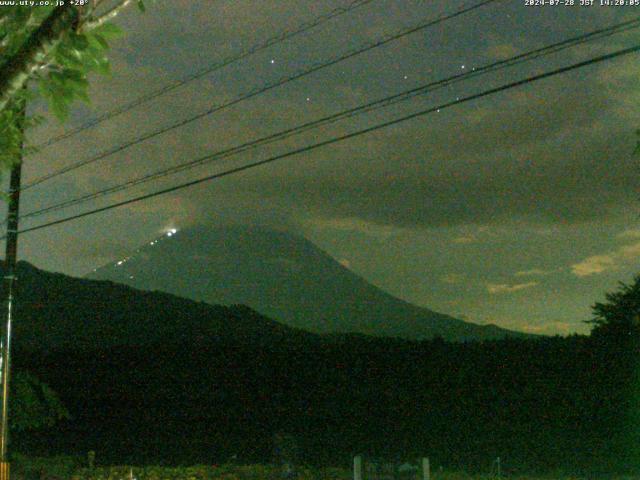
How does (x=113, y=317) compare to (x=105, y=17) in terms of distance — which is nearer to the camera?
(x=105, y=17)

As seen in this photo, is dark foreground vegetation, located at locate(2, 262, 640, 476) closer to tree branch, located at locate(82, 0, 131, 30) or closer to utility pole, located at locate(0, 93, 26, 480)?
utility pole, located at locate(0, 93, 26, 480)

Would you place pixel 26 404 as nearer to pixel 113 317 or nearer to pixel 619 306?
pixel 619 306

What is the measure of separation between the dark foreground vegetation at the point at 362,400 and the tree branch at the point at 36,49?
10741 millimetres

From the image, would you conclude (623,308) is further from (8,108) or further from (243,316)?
(243,316)

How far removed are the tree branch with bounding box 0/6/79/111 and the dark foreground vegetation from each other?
35.2 ft

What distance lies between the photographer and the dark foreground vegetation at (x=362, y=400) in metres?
17.6

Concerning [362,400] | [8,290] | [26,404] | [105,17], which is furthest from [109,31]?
[362,400]

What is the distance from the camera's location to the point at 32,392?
1761 centimetres

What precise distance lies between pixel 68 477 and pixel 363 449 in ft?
21.2

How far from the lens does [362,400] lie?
20469 millimetres

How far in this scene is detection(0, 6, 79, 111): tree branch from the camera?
419cm

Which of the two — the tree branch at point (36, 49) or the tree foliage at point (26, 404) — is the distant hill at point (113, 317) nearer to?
the tree foliage at point (26, 404)

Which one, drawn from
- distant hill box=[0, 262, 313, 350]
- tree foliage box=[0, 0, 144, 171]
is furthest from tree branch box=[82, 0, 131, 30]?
distant hill box=[0, 262, 313, 350]

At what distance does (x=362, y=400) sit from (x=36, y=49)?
56.2 feet
